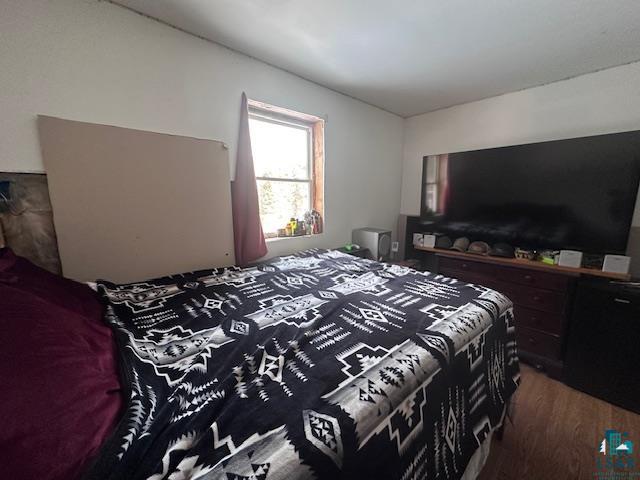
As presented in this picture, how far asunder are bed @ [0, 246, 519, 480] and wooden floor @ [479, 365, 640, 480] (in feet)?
1.03

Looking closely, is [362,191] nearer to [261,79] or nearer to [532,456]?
[261,79]

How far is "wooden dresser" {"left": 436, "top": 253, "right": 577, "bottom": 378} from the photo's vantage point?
6.25ft

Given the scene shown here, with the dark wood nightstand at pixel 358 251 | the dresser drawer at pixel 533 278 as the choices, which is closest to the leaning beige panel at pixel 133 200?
the dark wood nightstand at pixel 358 251

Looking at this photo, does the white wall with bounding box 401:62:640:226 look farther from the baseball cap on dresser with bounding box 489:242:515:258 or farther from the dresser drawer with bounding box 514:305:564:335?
the dresser drawer with bounding box 514:305:564:335

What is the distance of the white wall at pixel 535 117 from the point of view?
201cm

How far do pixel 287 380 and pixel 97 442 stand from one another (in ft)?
1.50

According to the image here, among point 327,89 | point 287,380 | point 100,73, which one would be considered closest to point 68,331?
point 287,380

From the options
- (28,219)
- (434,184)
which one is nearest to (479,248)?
(434,184)

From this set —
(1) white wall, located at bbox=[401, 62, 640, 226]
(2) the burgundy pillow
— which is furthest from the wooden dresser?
(2) the burgundy pillow

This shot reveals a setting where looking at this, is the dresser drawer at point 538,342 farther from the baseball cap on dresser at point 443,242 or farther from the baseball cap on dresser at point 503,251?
the baseball cap on dresser at point 443,242

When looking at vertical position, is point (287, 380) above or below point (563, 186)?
below

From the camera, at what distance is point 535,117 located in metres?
2.41

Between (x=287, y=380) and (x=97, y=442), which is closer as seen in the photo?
(x=97, y=442)

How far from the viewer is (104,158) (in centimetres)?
146
